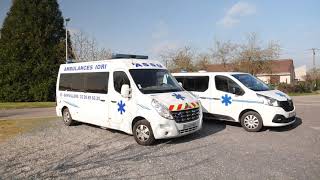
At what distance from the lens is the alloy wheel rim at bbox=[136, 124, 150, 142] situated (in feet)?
27.9

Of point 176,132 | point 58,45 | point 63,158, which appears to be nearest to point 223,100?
point 176,132

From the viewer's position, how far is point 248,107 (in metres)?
10.4

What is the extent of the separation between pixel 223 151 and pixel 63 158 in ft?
11.8

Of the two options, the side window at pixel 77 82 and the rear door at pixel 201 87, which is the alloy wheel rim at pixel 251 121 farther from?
the side window at pixel 77 82

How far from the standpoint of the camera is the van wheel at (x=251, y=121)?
400 inches

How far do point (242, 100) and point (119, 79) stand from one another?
12.8 ft

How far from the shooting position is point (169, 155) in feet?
24.6

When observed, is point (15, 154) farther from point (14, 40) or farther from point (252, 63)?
point (252, 63)

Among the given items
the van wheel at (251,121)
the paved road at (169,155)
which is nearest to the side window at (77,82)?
the paved road at (169,155)

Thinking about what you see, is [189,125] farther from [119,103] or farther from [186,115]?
[119,103]

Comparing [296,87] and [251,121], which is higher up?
[296,87]

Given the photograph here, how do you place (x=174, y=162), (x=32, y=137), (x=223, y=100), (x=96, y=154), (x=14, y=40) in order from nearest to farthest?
(x=174, y=162) → (x=96, y=154) → (x=32, y=137) → (x=223, y=100) → (x=14, y=40)

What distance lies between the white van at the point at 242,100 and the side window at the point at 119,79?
11.6 ft

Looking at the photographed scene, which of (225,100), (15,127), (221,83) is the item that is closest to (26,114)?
(15,127)
